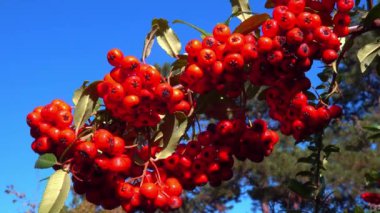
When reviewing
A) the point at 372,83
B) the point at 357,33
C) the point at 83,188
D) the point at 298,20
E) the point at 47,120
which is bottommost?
the point at 83,188

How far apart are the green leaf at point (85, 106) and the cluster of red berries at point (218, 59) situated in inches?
15.6

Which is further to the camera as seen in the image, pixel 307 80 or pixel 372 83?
pixel 372 83

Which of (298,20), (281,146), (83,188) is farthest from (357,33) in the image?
(281,146)

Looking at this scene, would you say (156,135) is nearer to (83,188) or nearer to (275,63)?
(83,188)

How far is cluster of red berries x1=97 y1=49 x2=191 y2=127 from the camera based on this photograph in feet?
6.43

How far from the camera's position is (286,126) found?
7.43ft

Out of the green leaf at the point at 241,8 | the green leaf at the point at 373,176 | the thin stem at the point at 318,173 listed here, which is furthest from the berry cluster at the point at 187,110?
the green leaf at the point at 373,176

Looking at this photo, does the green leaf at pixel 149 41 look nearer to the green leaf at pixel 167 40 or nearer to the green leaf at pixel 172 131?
the green leaf at pixel 167 40

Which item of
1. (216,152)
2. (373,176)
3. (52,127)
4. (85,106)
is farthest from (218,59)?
(373,176)

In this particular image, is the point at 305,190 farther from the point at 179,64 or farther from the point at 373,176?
the point at 179,64

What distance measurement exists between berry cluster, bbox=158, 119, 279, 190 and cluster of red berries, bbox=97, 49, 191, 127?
0.25 metres

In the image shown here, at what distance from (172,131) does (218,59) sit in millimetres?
368

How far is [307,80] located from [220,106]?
444mm

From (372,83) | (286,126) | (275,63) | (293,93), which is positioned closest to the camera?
(275,63)
